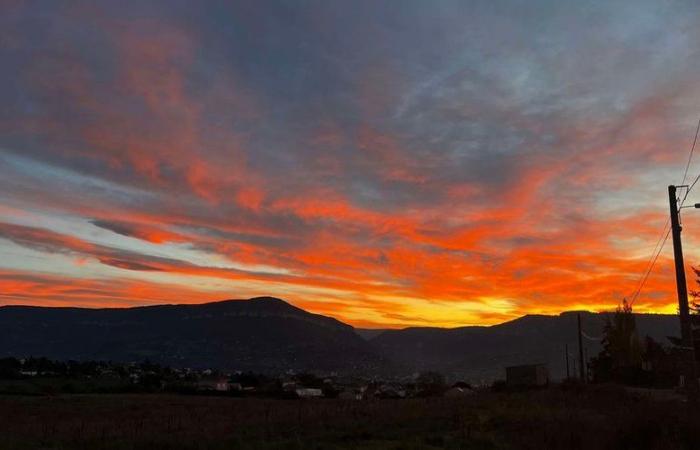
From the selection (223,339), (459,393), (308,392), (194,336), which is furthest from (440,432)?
(194,336)

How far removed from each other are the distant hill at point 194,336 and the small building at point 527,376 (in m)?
101

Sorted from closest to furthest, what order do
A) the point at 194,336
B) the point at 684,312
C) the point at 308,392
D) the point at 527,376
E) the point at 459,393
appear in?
the point at 684,312 < the point at 527,376 < the point at 459,393 < the point at 308,392 < the point at 194,336

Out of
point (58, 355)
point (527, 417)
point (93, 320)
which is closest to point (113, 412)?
point (527, 417)

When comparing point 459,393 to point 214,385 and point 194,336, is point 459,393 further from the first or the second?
point 194,336

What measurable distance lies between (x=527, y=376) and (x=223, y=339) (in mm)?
122138

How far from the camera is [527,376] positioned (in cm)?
6338

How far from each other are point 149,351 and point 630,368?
143 metres

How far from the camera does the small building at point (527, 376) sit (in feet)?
205

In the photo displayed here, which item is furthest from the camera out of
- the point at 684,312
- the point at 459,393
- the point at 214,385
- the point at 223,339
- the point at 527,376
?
the point at 223,339

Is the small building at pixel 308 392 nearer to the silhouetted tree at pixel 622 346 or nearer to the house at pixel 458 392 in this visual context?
the house at pixel 458 392

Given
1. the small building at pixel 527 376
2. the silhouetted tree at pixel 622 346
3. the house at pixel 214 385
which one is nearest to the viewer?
the small building at pixel 527 376

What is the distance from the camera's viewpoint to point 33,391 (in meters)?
80.4

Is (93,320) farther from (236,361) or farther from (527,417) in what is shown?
(527,417)

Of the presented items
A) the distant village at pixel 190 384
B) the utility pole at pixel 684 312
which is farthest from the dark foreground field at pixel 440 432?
the distant village at pixel 190 384
